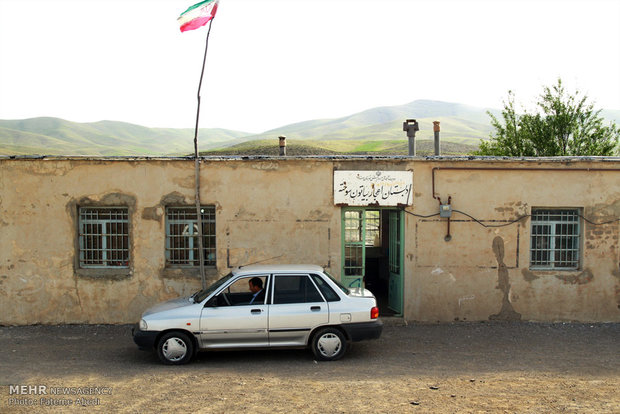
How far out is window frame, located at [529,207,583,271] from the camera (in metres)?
11.3

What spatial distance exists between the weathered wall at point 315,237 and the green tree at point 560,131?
19.4 m

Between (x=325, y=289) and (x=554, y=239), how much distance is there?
5.73 meters

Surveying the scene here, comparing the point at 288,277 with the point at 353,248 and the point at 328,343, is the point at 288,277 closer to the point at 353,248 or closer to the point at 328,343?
the point at 328,343

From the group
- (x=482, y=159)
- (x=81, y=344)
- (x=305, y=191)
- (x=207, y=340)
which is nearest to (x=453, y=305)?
(x=482, y=159)

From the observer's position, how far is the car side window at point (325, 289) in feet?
27.7

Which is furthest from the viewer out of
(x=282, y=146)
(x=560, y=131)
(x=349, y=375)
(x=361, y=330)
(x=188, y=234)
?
(x=560, y=131)

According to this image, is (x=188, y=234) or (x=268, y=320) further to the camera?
(x=188, y=234)

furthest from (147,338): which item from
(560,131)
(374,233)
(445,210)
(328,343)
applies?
(560,131)

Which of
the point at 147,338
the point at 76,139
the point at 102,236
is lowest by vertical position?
the point at 147,338

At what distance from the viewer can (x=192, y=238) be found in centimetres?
1135

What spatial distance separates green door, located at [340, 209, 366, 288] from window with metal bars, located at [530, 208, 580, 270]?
3.58 meters

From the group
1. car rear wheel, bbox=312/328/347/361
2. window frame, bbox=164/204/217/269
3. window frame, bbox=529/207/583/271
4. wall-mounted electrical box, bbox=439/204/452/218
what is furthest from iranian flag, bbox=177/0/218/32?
window frame, bbox=529/207/583/271

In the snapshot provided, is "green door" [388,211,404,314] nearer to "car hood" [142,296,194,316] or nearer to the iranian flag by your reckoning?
"car hood" [142,296,194,316]

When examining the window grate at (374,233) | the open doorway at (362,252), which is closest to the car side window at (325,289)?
the open doorway at (362,252)
